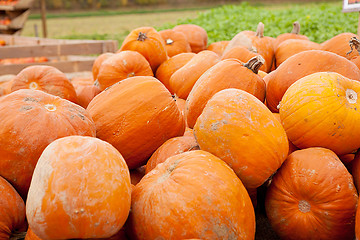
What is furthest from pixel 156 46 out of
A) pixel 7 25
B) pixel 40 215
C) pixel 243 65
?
pixel 7 25

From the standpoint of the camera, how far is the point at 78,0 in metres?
38.2

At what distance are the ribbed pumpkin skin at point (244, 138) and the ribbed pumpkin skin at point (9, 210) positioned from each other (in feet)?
2.93

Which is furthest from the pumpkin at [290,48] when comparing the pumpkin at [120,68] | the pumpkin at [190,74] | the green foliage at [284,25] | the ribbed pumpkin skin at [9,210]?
the green foliage at [284,25]

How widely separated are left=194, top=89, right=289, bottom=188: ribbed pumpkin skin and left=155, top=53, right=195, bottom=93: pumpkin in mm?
1585

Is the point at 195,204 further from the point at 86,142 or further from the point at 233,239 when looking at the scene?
the point at 86,142

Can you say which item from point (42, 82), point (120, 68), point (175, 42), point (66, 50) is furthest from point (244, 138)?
point (66, 50)

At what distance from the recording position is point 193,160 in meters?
1.63

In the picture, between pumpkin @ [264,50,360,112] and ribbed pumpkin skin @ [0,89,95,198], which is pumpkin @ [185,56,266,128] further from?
ribbed pumpkin skin @ [0,89,95,198]

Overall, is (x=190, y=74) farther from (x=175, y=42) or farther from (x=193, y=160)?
(x=175, y=42)

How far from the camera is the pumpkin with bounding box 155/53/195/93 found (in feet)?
10.9

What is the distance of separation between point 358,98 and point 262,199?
75cm

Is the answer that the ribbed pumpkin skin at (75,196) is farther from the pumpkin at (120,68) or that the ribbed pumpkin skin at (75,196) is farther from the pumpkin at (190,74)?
the pumpkin at (120,68)

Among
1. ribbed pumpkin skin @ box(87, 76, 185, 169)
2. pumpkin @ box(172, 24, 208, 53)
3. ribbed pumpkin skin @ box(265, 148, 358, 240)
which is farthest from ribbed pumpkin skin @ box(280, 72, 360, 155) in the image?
pumpkin @ box(172, 24, 208, 53)

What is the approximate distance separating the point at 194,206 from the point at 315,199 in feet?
2.00
